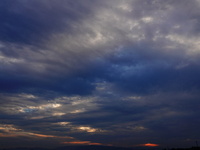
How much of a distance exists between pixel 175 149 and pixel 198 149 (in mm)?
27578

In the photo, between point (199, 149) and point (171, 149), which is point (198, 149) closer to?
point (199, 149)

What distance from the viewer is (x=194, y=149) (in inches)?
5290

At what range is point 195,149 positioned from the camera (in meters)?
134

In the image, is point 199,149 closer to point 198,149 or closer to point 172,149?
point 198,149

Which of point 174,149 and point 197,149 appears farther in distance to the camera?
point 174,149

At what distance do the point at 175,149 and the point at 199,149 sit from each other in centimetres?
2901

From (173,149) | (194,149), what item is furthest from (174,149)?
(194,149)

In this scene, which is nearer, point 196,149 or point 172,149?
point 196,149

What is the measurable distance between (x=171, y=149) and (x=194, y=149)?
26.5m

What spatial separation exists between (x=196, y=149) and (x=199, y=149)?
15.3 feet

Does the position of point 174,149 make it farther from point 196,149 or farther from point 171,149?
point 196,149

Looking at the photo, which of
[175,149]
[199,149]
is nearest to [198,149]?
[199,149]

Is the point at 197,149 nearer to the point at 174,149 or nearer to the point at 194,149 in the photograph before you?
the point at 194,149

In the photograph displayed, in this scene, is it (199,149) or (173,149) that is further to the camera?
(173,149)
